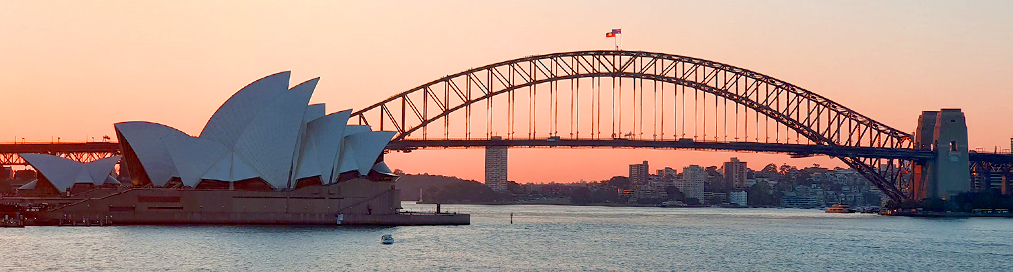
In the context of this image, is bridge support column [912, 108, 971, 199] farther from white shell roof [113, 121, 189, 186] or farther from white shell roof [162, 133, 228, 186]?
white shell roof [113, 121, 189, 186]

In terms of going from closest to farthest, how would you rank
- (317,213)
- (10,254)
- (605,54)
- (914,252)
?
(10,254) < (914,252) < (317,213) < (605,54)

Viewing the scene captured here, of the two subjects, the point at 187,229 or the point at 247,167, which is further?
the point at 247,167

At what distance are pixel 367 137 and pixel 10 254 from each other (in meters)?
30.1

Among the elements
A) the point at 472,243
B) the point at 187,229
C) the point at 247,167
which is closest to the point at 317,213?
the point at 247,167

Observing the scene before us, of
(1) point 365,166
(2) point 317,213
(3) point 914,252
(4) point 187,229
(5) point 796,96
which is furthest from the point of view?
(5) point 796,96

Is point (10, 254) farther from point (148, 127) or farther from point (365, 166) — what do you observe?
point (365, 166)

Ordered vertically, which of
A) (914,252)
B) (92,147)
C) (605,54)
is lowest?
(914,252)

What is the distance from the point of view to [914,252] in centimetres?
5047

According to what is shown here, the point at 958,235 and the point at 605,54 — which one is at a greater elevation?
the point at 605,54

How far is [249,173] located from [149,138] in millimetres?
5902

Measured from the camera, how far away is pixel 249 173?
63406mm

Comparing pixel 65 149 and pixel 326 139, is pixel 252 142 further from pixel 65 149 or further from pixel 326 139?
pixel 65 149

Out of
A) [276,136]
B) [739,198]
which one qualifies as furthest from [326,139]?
[739,198]

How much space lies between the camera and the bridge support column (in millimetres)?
93125
